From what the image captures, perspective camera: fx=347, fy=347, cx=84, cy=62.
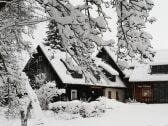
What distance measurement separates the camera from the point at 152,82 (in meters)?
44.7

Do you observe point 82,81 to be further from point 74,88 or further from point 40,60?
point 40,60

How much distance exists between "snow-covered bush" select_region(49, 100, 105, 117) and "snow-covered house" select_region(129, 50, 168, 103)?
54.9ft

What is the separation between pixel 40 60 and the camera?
39.4 meters

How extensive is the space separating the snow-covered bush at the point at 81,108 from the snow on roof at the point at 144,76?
16.4 m

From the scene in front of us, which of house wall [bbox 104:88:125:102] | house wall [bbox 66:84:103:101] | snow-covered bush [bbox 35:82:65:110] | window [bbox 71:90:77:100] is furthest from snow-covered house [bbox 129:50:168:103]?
snow-covered bush [bbox 35:82:65:110]

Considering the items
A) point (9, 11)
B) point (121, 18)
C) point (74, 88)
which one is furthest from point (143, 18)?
point (74, 88)

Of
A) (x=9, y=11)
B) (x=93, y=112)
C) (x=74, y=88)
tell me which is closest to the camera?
(x=9, y=11)

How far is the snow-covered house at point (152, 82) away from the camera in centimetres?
4397

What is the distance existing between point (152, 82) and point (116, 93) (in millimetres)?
5563

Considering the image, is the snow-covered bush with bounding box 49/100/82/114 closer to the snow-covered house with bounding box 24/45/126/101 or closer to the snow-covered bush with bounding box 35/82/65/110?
the snow-covered bush with bounding box 35/82/65/110

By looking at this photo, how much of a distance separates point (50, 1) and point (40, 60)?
33.9 metres

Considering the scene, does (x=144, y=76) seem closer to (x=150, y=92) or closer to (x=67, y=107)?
(x=150, y=92)

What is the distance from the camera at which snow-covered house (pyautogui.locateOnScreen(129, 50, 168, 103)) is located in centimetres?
4397

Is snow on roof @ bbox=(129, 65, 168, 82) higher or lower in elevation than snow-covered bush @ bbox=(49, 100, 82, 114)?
higher
